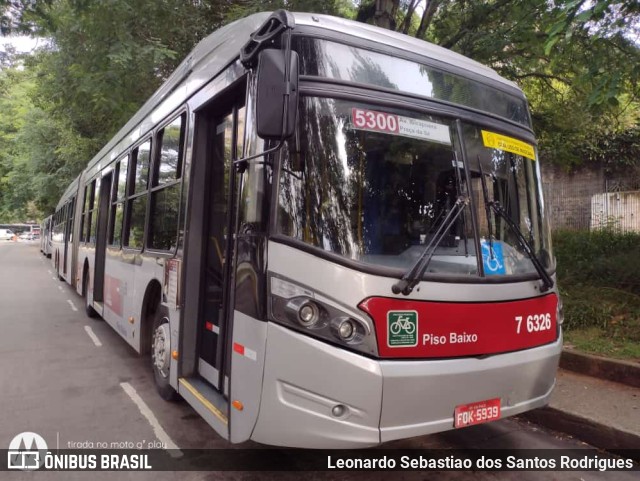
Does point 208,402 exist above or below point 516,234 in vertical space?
below

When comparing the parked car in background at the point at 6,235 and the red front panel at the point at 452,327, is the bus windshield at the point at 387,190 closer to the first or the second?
the red front panel at the point at 452,327

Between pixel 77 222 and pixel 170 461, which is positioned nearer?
pixel 170 461

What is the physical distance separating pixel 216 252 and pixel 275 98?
181 centimetres

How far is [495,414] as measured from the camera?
10.8 feet

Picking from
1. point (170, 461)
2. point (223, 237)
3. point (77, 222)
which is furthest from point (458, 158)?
point (77, 222)

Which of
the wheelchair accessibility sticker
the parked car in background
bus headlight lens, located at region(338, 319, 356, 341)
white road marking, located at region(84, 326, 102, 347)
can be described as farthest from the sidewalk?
the parked car in background

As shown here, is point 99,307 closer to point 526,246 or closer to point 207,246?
point 207,246

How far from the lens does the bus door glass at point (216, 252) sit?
3.83 m

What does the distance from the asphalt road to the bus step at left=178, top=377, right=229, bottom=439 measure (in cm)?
45

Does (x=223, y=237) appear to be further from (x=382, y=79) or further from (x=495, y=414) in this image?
(x=495, y=414)

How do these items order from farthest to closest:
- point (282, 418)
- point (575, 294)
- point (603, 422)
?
point (575, 294)
point (603, 422)
point (282, 418)

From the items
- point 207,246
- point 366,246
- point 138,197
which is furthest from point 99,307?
point 366,246

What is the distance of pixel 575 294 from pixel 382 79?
5.83 meters

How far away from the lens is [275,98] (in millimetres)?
2816
